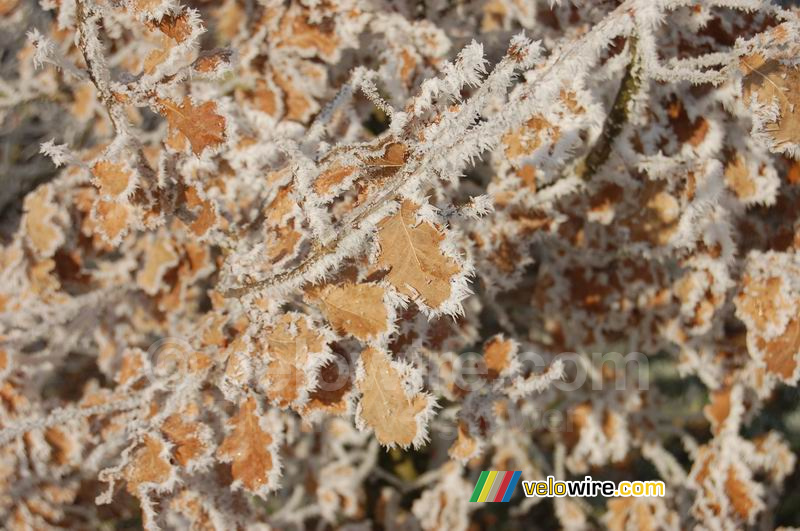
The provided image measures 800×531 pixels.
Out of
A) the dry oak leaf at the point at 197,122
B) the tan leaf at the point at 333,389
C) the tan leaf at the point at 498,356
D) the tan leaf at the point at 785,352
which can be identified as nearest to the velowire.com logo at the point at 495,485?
the tan leaf at the point at 498,356

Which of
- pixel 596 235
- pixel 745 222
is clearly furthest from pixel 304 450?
pixel 745 222

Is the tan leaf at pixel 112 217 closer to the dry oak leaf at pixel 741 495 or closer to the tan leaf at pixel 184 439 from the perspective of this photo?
the tan leaf at pixel 184 439

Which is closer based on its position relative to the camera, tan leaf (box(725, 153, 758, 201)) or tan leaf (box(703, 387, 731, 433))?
tan leaf (box(725, 153, 758, 201))

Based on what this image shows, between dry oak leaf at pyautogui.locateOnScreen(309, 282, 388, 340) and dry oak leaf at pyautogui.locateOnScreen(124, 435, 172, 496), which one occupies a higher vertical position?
dry oak leaf at pyautogui.locateOnScreen(309, 282, 388, 340)

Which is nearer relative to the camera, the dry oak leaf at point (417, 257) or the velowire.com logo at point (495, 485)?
the dry oak leaf at point (417, 257)

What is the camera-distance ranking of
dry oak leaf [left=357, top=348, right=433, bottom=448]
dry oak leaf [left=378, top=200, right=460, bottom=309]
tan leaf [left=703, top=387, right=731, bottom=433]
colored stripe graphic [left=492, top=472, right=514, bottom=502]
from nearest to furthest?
1. dry oak leaf [left=378, top=200, right=460, bottom=309]
2. dry oak leaf [left=357, top=348, right=433, bottom=448]
3. tan leaf [left=703, top=387, right=731, bottom=433]
4. colored stripe graphic [left=492, top=472, right=514, bottom=502]

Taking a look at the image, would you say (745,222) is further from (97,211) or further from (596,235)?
(97,211)

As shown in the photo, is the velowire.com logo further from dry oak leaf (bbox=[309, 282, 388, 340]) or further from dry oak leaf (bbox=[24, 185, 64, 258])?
dry oak leaf (bbox=[24, 185, 64, 258])

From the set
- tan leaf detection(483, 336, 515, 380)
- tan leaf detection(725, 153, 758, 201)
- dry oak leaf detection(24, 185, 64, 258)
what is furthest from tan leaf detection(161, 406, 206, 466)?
tan leaf detection(725, 153, 758, 201)
